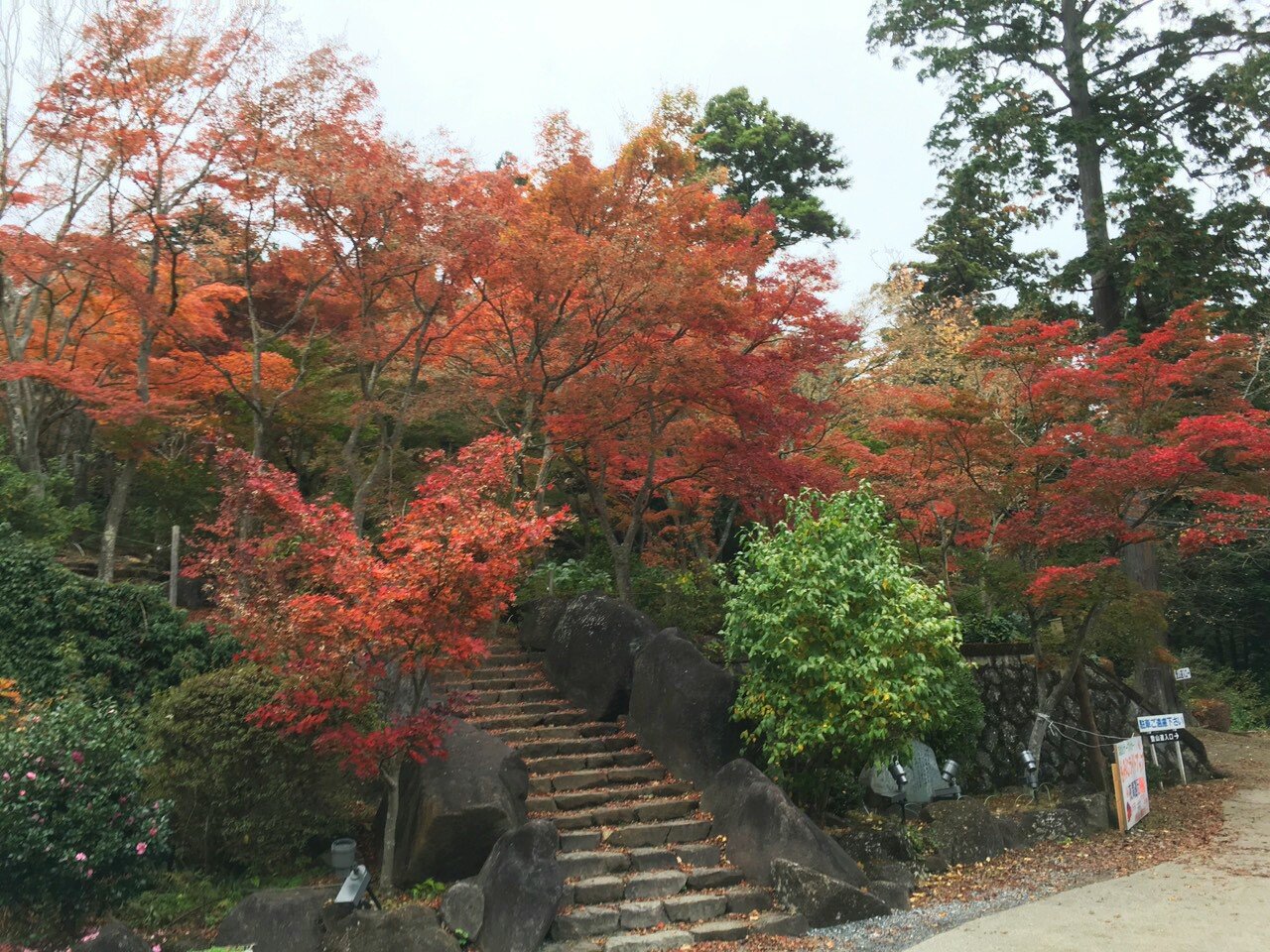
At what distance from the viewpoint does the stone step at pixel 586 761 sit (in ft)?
32.1

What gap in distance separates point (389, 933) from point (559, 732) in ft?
13.7

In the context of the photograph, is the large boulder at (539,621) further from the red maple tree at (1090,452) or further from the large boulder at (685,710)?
the red maple tree at (1090,452)

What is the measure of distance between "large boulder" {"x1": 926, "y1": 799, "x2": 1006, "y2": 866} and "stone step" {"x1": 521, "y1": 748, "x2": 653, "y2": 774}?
2.88 metres

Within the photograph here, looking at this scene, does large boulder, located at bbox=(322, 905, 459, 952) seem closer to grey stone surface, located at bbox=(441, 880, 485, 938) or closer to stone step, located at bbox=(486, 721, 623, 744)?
grey stone surface, located at bbox=(441, 880, 485, 938)

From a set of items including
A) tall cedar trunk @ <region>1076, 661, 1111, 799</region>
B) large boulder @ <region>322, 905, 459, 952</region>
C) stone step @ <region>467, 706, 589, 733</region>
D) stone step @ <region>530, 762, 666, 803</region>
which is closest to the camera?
large boulder @ <region>322, 905, 459, 952</region>

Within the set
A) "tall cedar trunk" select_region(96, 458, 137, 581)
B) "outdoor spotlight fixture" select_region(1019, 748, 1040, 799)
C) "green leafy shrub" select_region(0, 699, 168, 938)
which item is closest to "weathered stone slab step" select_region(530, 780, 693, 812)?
"green leafy shrub" select_region(0, 699, 168, 938)

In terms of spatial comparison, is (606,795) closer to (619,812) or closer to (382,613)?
(619,812)

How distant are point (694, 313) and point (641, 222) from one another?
4.31ft

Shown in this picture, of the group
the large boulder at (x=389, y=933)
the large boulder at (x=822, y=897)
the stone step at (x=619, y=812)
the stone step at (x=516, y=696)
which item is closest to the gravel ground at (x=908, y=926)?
the large boulder at (x=822, y=897)

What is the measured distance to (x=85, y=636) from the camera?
Answer: 9.22 metres

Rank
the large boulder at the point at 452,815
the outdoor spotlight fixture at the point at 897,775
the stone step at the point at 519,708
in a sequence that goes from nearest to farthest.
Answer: the large boulder at the point at 452,815 < the outdoor spotlight fixture at the point at 897,775 < the stone step at the point at 519,708

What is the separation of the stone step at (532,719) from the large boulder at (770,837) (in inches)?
104

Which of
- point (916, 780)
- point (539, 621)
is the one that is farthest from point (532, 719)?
point (916, 780)

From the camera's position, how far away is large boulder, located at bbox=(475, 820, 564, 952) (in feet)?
22.9
